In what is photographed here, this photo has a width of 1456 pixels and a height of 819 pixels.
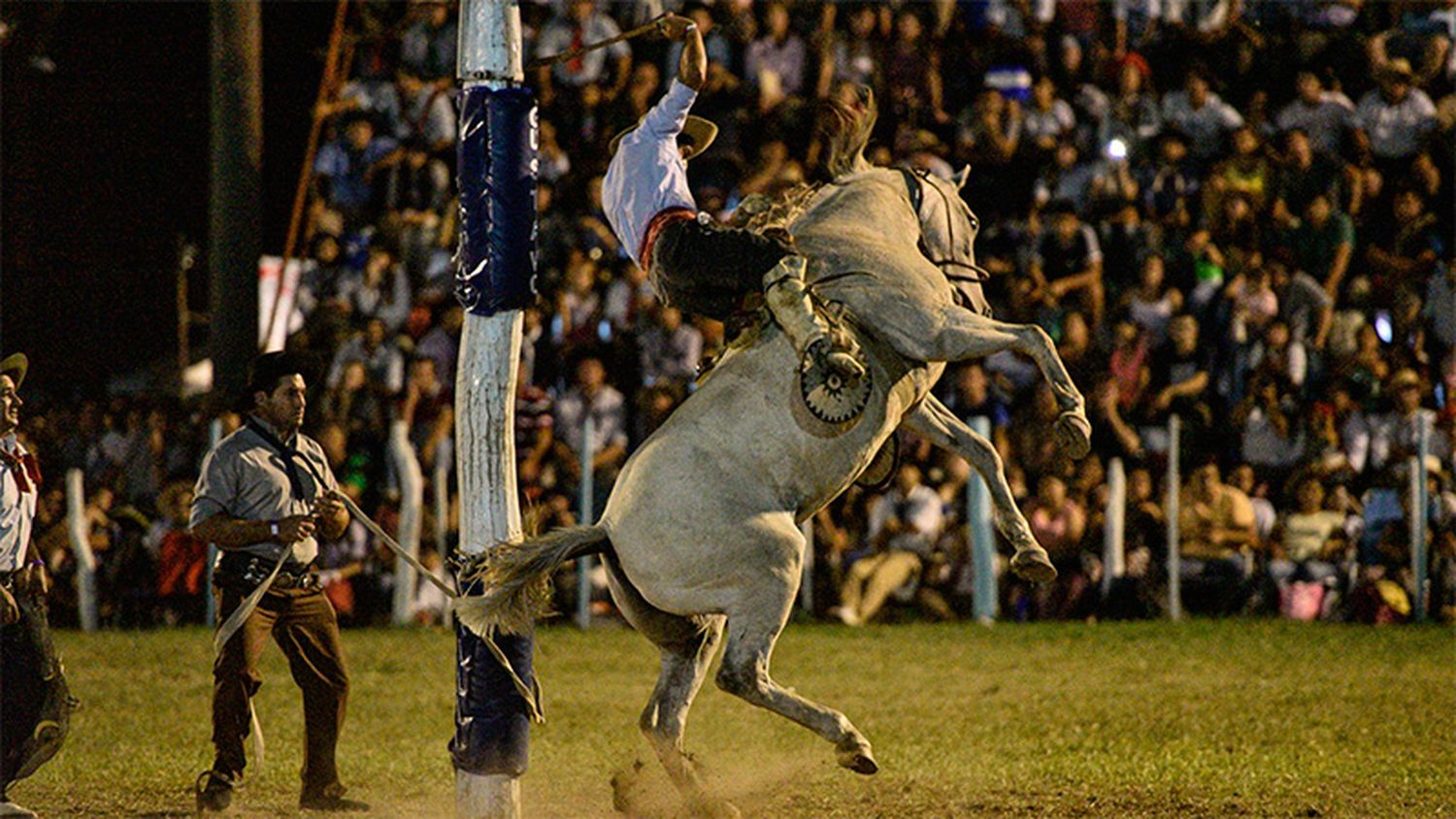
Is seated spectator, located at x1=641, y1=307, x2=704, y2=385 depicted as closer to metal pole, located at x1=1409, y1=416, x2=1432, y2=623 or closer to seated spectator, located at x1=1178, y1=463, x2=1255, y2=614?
seated spectator, located at x1=1178, y1=463, x2=1255, y2=614

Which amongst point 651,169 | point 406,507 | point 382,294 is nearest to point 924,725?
point 651,169

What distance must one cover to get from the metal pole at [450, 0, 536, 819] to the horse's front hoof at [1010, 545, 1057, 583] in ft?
5.80

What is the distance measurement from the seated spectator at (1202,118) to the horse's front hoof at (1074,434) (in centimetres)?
894

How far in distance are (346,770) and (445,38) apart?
9848 mm

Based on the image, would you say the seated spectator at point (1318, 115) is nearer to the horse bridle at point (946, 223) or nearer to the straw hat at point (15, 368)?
the horse bridle at point (946, 223)

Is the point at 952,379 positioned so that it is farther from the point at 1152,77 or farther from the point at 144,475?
the point at 144,475

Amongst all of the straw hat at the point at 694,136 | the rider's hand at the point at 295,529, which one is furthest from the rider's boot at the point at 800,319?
the rider's hand at the point at 295,529

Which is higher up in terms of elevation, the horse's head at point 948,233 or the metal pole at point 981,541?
the horse's head at point 948,233

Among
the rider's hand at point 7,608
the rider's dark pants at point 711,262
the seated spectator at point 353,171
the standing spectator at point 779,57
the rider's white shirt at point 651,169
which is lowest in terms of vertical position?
the rider's hand at point 7,608

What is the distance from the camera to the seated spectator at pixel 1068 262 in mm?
14406

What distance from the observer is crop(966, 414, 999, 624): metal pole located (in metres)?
13.4

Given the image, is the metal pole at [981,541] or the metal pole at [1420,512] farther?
the metal pole at [981,541]

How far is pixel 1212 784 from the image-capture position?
8.02 metres

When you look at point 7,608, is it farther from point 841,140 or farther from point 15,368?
point 841,140
